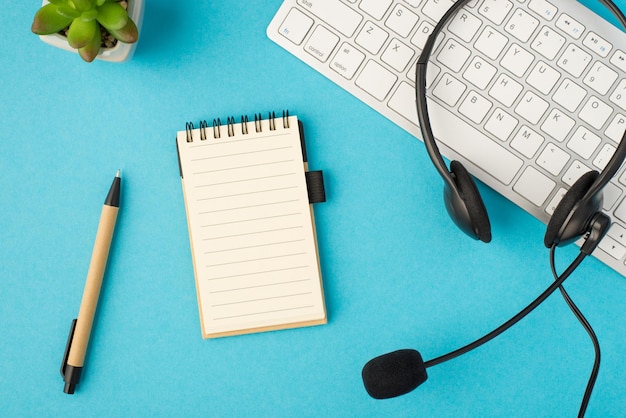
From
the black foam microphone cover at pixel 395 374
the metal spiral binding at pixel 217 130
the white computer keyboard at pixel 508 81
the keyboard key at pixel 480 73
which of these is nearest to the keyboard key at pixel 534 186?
the white computer keyboard at pixel 508 81

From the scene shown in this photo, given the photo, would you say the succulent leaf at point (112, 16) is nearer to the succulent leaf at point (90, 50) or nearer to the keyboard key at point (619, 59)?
the succulent leaf at point (90, 50)

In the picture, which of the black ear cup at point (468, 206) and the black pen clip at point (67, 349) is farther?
the black pen clip at point (67, 349)

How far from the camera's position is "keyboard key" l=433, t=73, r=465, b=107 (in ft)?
2.07

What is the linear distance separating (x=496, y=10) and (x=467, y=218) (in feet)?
0.80

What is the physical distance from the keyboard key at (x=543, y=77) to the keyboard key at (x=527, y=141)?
5 centimetres

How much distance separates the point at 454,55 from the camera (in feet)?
2.08

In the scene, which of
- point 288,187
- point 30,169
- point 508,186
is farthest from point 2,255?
point 508,186

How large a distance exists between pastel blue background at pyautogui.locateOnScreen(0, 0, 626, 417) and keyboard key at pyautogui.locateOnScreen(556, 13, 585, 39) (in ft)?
0.64

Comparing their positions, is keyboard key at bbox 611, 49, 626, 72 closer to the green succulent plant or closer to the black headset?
the black headset

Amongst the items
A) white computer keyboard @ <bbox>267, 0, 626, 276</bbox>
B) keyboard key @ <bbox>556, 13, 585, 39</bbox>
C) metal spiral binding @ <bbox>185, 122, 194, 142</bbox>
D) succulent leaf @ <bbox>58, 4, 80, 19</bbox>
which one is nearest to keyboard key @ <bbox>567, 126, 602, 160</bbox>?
white computer keyboard @ <bbox>267, 0, 626, 276</bbox>

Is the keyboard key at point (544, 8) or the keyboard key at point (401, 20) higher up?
the keyboard key at point (544, 8)

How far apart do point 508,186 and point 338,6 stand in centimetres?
28

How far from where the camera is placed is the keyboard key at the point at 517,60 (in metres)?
0.63

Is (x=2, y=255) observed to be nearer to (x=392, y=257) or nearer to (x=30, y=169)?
(x=30, y=169)
